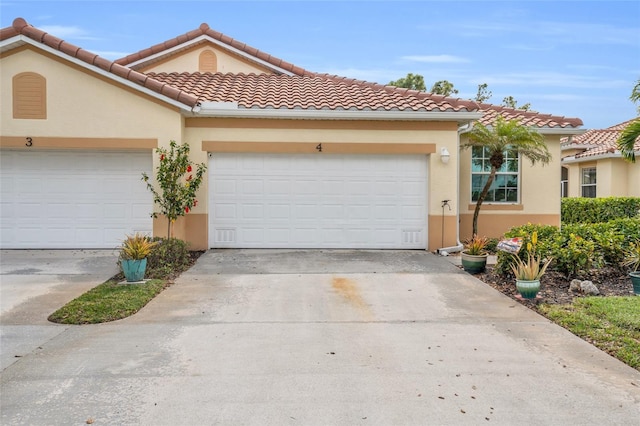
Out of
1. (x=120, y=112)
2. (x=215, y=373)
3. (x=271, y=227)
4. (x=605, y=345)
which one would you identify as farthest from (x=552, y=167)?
(x=215, y=373)

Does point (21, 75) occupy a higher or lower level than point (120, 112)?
higher

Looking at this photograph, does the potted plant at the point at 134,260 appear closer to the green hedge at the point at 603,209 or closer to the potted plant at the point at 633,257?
the potted plant at the point at 633,257

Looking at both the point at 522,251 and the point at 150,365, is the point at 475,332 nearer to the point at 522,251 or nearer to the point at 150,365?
the point at 522,251

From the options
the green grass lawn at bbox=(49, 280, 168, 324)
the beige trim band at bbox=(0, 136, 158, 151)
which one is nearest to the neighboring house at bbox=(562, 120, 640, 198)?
the beige trim band at bbox=(0, 136, 158, 151)

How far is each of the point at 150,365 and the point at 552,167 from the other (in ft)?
39.4

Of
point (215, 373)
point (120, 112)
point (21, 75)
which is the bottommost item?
point (215, 373)

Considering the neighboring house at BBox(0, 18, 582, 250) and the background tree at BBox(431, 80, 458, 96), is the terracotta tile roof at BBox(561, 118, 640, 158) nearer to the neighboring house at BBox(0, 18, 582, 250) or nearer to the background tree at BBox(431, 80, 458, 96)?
the neighboring house at BBox(0, 18, 582, 250)

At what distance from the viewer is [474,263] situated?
941cm

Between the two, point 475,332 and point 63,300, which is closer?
point 475,332

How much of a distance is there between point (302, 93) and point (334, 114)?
195 centimetres

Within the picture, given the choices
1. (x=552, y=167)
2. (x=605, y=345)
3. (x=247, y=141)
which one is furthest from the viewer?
(x=552, y=167)

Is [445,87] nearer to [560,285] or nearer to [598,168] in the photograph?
[598,168]

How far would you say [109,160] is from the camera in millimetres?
11727

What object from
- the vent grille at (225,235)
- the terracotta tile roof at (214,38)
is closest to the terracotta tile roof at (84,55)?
the vent grille at (225,235)
